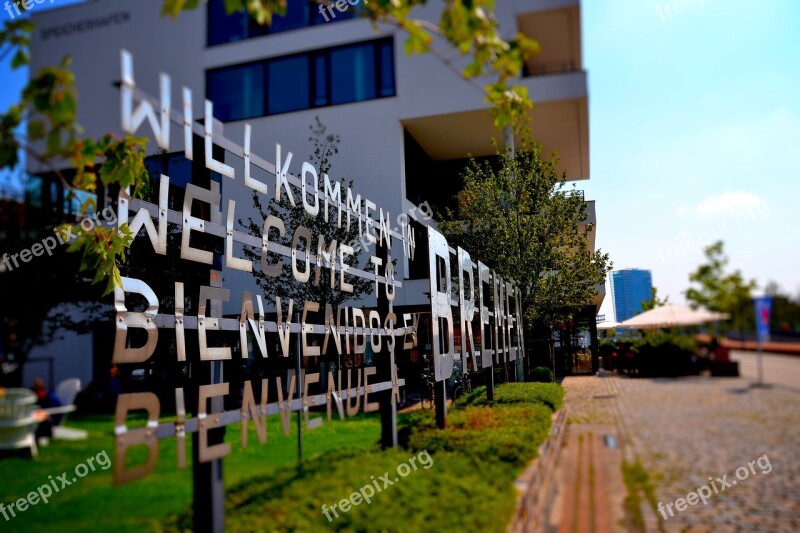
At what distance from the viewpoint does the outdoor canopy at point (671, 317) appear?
3.51 m

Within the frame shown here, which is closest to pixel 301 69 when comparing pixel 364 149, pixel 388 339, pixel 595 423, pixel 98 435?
pixel 364 149

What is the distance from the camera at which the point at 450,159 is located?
9.72 metres

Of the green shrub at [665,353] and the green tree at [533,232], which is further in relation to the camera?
the green tree at [533,232]

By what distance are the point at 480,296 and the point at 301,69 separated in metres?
5.28

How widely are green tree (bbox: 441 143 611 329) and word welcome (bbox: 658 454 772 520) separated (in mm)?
1826

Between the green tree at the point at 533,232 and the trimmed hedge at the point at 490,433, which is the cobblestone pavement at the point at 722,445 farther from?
the green tree at the point at 533,232

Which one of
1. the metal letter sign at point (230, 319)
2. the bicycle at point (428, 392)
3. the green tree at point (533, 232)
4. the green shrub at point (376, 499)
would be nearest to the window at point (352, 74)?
the green tree at point (533, 232)

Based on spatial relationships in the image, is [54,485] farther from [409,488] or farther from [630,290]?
[630,290]

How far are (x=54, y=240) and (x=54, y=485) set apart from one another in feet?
3.57

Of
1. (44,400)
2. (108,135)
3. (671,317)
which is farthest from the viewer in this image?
(671,317)

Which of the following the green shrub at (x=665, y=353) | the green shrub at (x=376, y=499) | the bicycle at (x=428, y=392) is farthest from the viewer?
the bicycle at (x=428, y=392)

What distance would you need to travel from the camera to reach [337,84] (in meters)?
9.27

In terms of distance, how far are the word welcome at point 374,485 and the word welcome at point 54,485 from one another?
98 centimetres

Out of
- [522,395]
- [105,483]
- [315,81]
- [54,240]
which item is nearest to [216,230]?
[54,240]
